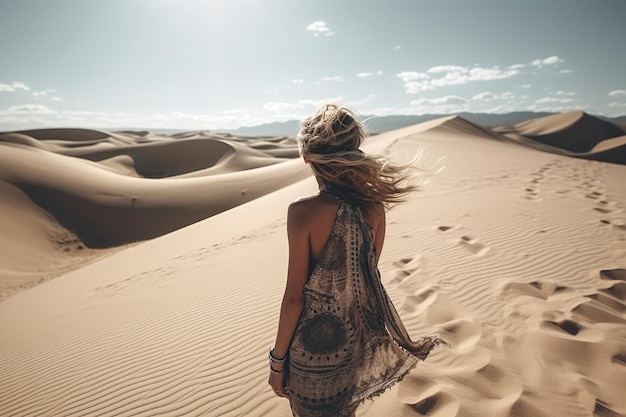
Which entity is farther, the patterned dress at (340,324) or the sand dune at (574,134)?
the sand dune at (574,134)

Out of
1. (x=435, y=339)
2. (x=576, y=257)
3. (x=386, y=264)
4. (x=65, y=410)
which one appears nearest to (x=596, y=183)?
(x=576, y=257)

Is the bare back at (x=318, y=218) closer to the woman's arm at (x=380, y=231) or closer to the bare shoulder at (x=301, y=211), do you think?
the bare shoulder at (x=301, y=211)

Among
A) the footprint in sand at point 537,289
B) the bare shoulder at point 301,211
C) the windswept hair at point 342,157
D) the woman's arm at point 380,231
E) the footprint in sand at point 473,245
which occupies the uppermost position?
the windswept hair at point 342,157

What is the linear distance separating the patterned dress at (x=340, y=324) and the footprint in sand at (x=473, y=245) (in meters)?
4.21

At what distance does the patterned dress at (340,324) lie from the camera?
1.62 meters

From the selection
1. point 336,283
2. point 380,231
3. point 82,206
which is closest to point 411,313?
point 380,231

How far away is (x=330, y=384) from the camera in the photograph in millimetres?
1693

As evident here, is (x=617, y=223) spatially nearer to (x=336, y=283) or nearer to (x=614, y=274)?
(x=614, y=274)

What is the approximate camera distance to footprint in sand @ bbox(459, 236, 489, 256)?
18.0ft

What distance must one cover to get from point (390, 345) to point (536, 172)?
42.8 feet

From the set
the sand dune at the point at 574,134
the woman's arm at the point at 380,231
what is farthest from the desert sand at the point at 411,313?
the sand dune at the point at 574,134

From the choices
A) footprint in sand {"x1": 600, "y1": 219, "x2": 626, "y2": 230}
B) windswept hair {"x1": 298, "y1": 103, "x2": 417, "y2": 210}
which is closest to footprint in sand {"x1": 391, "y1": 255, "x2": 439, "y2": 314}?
windswept hair {"x1": 298, "y1": 103, "x2": 417, "y2": 210}

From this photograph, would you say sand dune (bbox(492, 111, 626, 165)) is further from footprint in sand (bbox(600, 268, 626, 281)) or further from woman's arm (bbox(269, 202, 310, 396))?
woman's arm (bbox(269, 202, 310, 396))

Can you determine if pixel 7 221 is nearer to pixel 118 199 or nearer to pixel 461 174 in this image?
pixel 118 199
